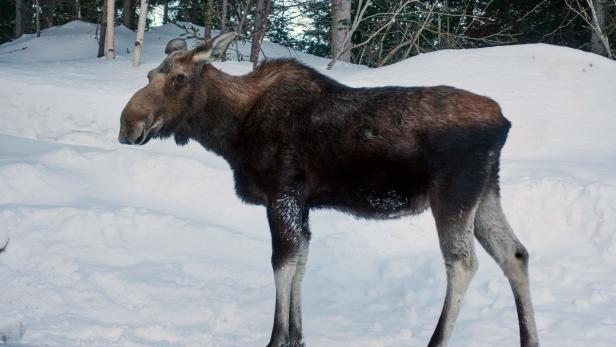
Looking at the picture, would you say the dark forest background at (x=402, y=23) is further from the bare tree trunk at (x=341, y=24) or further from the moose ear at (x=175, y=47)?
the moose ear at (x=175, y=47)

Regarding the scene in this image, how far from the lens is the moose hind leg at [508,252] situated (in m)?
5.34

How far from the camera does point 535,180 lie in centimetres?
865

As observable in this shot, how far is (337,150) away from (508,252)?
1404 mm

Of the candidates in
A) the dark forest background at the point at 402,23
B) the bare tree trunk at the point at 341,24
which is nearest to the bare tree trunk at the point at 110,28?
the dark forest background at the point at 402,23

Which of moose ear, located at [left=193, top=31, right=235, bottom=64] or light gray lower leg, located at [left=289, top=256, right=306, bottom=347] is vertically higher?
moose ear, located at [left=193, top=31, right=235, bottom=64]

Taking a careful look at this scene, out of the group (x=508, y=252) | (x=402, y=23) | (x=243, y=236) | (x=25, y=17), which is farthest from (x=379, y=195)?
(x=25, y=17)

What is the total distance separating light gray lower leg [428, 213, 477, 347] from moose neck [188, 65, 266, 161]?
180cm

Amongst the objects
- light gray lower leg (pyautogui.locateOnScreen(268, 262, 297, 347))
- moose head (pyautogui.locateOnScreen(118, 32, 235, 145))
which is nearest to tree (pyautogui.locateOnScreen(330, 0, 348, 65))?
moose head (pyautogui.locateOnScreen(118, 32, 235, 145))

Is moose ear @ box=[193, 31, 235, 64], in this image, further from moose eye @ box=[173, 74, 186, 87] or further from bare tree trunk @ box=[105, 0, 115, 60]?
bare tree trunk @ box=[105, 0, 115, 60]

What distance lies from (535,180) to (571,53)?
14.5 ft

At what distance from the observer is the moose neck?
6.05 m

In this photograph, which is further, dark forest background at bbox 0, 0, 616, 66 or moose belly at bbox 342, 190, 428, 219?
dark forest background at bbox 0, 0, 616, 66

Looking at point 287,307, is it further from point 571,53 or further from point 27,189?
point 571,53

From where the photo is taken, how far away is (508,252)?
5.51 meters
